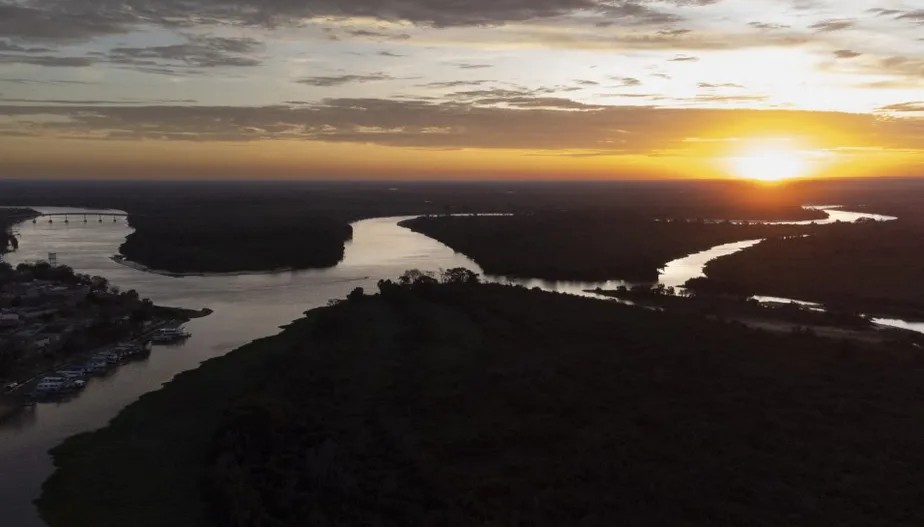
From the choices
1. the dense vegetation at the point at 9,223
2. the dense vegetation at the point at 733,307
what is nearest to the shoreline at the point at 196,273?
the dense vegetation at the point at 9,223

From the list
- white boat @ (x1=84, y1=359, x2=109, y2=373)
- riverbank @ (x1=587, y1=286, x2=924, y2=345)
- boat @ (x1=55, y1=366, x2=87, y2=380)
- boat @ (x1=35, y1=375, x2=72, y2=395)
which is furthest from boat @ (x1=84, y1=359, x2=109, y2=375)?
riverbank @ (x1=587, y1=286, x2=924, y2=345)

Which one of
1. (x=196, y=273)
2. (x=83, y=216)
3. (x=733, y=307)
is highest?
(x=83, y=216)

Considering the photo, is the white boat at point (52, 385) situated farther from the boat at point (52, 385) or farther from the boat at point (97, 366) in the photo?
the boat at point (97, 366)

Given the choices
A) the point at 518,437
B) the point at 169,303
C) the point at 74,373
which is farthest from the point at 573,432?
the point at 169,303

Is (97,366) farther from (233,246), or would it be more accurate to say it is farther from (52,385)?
(233,246)

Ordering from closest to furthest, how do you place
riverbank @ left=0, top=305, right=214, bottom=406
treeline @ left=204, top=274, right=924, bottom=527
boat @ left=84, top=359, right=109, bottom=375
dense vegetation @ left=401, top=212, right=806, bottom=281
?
treeline @ left=204, top=274, right=924, bottom=527, riverbank @ left=0, top=305, right=214, bottom=406, boat @ left=84, top=359, right=109, bottom=375, dense vegetation @ left=401, top=212, right=806, bottom=281

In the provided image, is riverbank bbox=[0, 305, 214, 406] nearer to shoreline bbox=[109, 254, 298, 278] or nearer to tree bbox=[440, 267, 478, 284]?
tree bbox=[440, 267, 478, 284]

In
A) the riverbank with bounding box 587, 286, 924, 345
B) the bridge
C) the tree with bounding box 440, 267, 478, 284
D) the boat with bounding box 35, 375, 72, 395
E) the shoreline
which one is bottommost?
the boat with bounding box 35, 375, 72, 395
